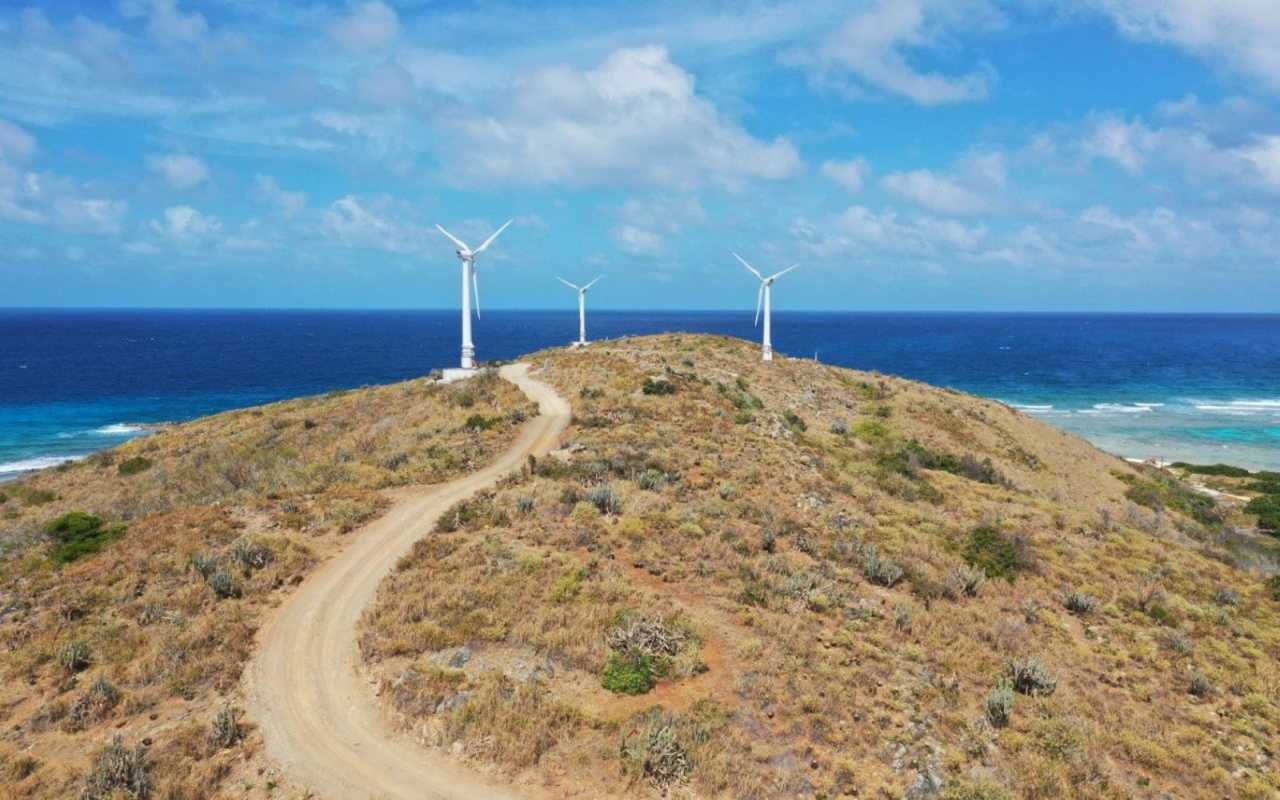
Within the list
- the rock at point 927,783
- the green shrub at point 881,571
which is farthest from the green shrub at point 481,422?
the rock at point 927,783

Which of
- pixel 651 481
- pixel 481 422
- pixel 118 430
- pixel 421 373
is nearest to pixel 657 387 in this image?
pixel 481 422

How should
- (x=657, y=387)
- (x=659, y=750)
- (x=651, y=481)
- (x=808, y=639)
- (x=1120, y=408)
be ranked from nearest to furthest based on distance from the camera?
1. (x=659, y=750)
2. (x=808, y=639)
3. (x=651, y=481)
4. (x=657, y=387)
5. (x=1120, y=408)

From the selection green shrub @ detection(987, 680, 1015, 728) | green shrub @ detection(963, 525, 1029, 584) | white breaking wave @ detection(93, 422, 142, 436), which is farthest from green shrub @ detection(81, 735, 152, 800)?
white breaking wave @ detection(93, 422, 142, 436)

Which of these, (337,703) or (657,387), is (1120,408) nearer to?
(657,387)

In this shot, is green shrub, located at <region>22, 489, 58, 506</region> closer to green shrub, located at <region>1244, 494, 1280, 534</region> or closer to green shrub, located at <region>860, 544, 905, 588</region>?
green shrub, located at <region>860, 544, 905, 588</region>

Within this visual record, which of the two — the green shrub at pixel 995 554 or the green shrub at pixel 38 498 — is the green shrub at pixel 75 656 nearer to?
the green shrub at pixel 995 554

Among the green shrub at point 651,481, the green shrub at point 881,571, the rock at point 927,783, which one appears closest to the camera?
the rock at point 927,783

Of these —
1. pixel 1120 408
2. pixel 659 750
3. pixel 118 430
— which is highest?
pixel 659 750
